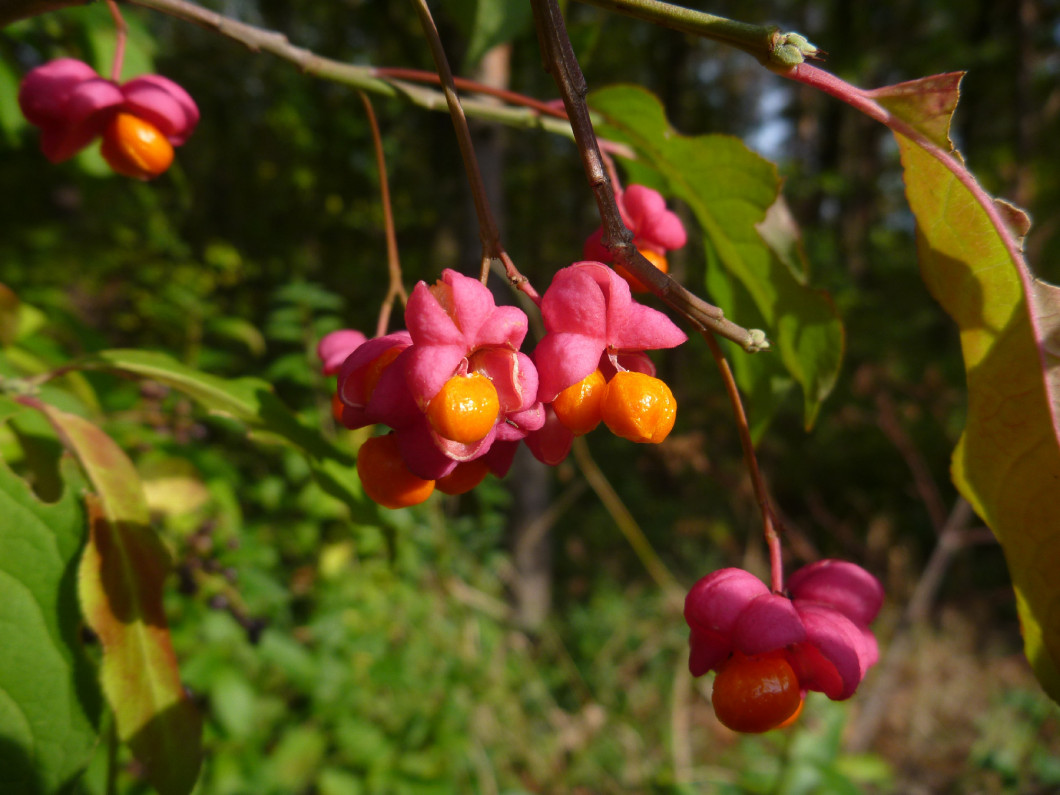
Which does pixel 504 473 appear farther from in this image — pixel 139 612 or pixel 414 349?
pixel 139 612

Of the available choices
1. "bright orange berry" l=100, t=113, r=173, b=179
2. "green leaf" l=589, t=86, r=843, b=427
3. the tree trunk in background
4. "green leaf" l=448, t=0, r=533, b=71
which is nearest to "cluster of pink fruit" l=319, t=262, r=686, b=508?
"green leaf" l=589, t=86, r=843, b=427

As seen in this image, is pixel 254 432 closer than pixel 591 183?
No

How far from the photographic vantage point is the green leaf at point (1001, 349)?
0.61 metres

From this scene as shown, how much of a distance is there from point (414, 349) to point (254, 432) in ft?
1.47

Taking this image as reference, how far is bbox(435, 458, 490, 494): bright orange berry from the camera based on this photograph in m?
0.65

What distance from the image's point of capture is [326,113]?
4652 millimetres

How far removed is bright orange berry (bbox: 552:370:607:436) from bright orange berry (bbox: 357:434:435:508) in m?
Answer: 0.15

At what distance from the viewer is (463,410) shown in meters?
0.53

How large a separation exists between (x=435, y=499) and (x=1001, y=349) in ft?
6.82

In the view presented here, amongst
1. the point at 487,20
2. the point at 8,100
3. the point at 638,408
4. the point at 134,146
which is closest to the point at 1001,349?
the point at 638,408

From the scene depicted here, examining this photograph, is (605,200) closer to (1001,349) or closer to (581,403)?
(581,403)

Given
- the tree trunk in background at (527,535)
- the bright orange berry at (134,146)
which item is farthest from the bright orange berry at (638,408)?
the tree trunk in background at (527,535)

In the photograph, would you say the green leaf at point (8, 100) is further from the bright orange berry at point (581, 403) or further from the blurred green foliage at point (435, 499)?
the bright orange berry at point (581, 403)

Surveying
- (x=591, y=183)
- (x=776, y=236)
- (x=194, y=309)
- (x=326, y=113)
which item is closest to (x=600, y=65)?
(x=326, y=113)
